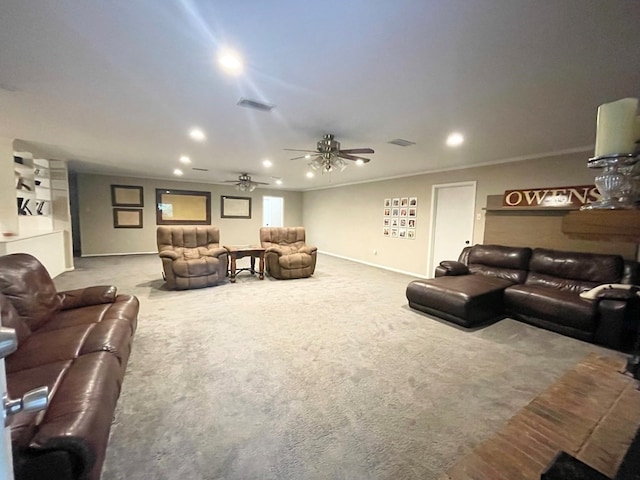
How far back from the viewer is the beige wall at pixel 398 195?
4.14 m

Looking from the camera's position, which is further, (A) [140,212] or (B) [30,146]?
(A) [140,212]

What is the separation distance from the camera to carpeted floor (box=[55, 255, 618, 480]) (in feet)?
4.77

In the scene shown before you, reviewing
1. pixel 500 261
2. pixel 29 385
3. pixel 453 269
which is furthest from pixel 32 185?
pixel 500 261

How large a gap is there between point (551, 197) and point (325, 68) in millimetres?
4074

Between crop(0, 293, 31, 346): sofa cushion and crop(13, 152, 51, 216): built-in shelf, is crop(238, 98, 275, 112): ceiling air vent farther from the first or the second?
crop(13, 152, 51, 216): built-in shelf

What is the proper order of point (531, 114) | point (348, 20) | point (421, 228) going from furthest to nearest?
point (421, 228)
point (531, 114)
point (348, 20)

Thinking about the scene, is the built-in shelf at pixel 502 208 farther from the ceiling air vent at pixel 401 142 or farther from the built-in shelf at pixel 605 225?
the built-in shelf at pixel 605 225

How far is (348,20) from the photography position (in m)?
1.46

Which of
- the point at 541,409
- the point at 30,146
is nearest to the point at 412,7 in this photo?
the point at 541,409

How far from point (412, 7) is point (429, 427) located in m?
2.37

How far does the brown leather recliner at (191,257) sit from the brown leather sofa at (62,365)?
1.91 meters

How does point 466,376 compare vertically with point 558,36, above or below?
below

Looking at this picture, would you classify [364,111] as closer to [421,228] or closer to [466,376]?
[466,376]

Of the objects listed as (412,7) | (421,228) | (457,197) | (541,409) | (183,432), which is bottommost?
(183,432)
